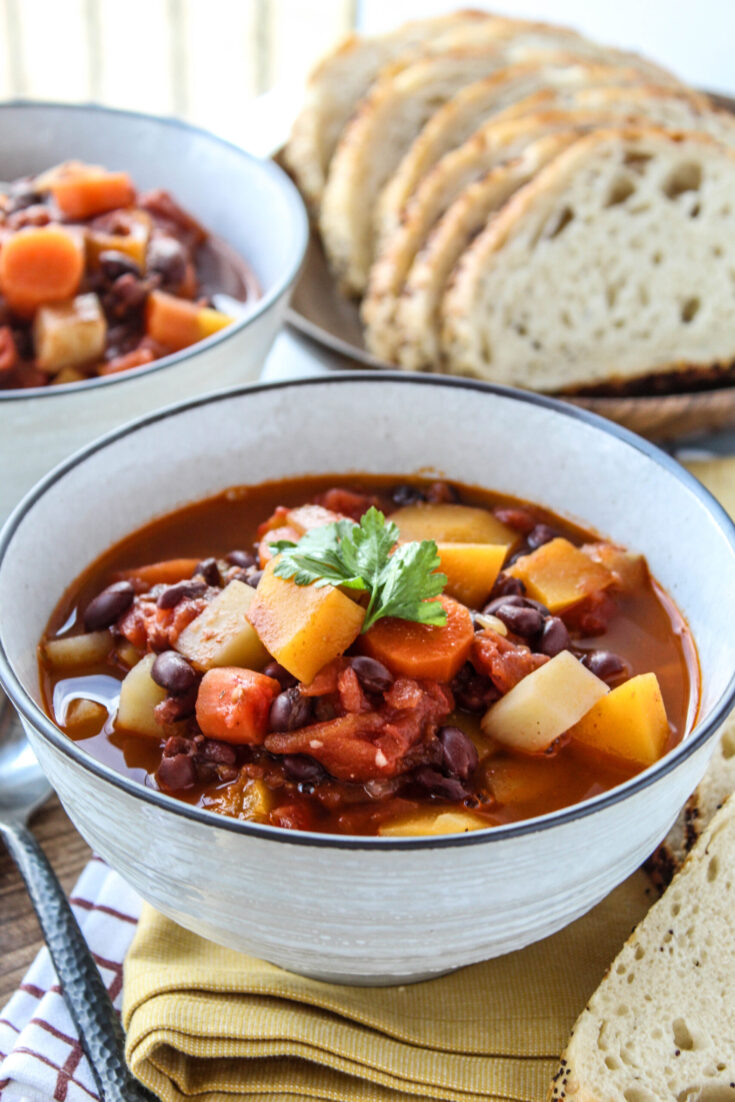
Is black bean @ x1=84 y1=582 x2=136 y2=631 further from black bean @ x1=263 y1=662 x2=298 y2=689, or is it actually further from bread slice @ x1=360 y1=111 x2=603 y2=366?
bread slice @ x1=360 y1=111 x2=603 y2=366

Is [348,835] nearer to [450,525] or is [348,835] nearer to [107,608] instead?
[107,608]

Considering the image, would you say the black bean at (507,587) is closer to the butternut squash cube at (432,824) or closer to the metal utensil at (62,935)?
the butternut squash cube at (432,824)

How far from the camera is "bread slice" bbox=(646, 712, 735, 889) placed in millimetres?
2439

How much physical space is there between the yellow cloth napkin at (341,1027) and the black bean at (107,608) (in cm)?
60

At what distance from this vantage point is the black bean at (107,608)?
2.34 m

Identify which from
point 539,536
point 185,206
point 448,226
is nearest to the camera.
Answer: point 539,536

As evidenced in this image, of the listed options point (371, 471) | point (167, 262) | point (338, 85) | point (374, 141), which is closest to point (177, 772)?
point (371, 471)

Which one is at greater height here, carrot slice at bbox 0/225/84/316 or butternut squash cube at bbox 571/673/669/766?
carrot slice at bbox 0/225/84/316

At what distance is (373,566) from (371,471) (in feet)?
2.36

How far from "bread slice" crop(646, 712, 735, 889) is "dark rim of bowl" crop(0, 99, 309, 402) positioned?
1528mm

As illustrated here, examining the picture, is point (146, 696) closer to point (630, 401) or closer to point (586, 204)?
point (630, 401)

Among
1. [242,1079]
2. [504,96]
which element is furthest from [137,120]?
[242,1079]

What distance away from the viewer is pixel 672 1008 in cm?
214

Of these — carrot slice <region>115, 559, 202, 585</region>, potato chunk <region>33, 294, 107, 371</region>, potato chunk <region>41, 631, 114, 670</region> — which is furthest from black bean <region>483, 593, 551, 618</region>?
potato chunk <region>33, 294, 107, 371</region>
